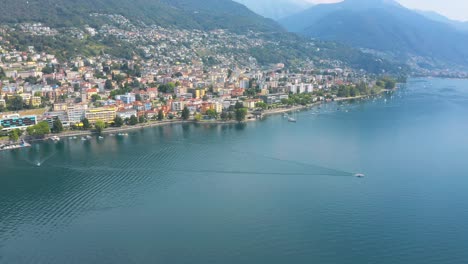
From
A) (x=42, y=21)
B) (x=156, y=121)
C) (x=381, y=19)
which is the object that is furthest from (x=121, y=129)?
(x=381, y=19)

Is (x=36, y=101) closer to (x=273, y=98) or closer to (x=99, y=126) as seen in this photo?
(x=99, y=126)

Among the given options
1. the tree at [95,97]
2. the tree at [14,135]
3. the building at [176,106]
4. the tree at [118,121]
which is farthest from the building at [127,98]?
the tree at [14,135]

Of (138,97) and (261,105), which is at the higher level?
(138,97)

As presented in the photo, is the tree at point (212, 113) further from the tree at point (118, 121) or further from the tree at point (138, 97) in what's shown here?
the tree at point (138, 97)

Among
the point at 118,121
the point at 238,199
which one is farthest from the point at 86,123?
the point at 238,199

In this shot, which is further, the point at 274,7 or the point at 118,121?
the point at 274,7

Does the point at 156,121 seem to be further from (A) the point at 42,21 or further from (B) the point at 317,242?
(A) the point at 42,21
